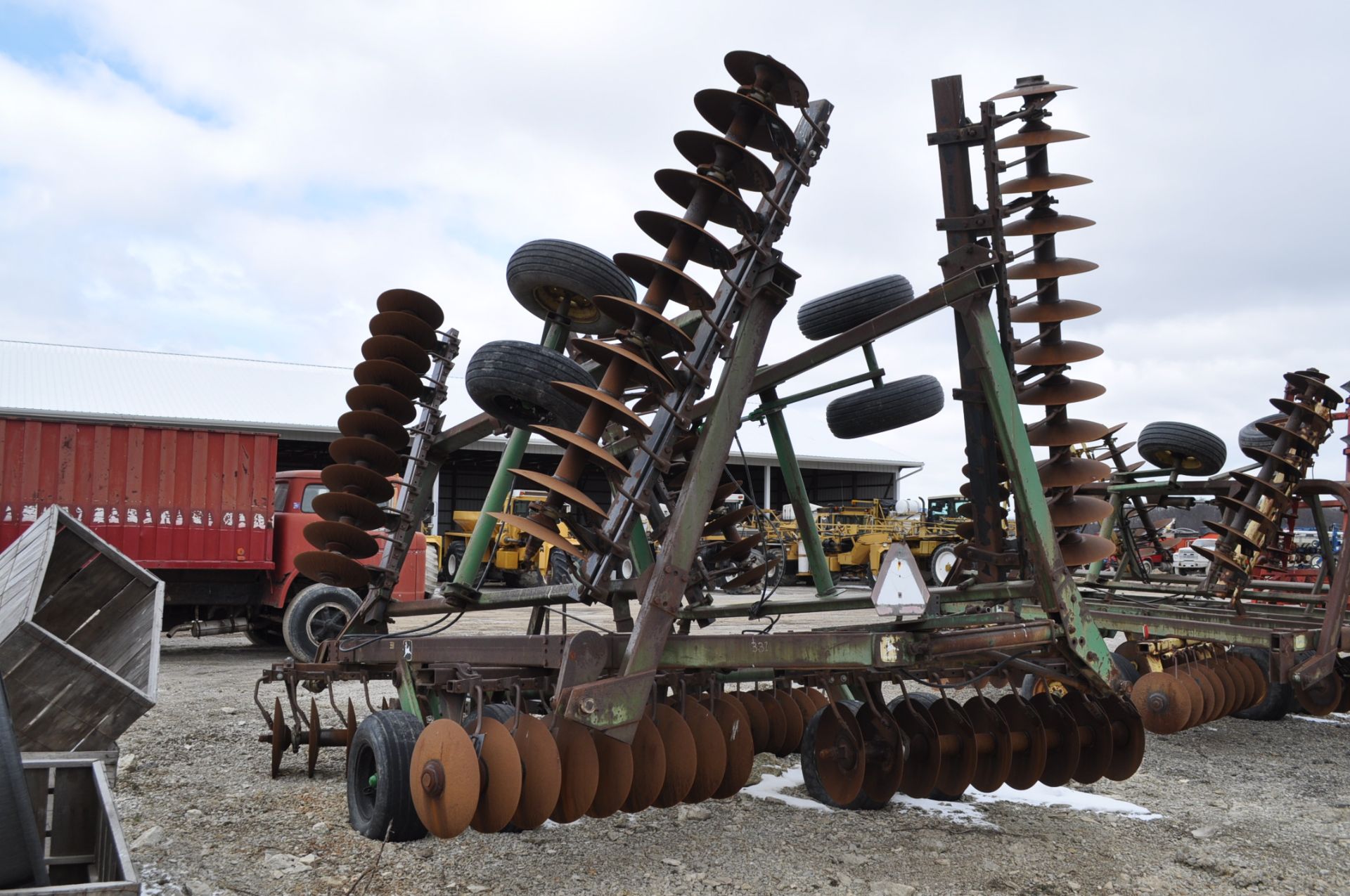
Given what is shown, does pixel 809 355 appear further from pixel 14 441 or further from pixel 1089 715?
pixel 14 441

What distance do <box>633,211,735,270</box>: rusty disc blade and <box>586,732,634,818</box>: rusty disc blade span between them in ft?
5.94

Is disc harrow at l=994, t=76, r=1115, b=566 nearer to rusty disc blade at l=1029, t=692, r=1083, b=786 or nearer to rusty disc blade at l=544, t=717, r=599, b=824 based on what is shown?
rusty disc blade at l=1029, t=692, r=1083, b=786

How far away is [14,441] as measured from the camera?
11.1 m

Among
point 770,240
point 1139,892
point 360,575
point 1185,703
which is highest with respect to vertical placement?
point 770,240

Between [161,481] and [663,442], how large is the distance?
985cm

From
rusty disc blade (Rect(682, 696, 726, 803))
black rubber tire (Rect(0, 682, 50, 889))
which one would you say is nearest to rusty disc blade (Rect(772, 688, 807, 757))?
rusty disc blade (Rect(682, 696, 726, 803))

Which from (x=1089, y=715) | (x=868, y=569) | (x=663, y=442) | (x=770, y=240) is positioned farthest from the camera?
(x=868, y=569)

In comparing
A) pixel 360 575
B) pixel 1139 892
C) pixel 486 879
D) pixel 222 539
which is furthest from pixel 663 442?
pixel 222 539

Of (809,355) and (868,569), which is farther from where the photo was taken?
(868,569)

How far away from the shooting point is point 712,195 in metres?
3.90

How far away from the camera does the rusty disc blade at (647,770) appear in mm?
3674

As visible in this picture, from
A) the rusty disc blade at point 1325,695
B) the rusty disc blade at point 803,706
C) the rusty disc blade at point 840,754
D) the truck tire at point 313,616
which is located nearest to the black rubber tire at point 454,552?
the truck tire at point 313,616

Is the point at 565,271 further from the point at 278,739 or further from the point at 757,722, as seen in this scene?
the point at 278,739

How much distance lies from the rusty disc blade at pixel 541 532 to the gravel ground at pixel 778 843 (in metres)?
1.32
